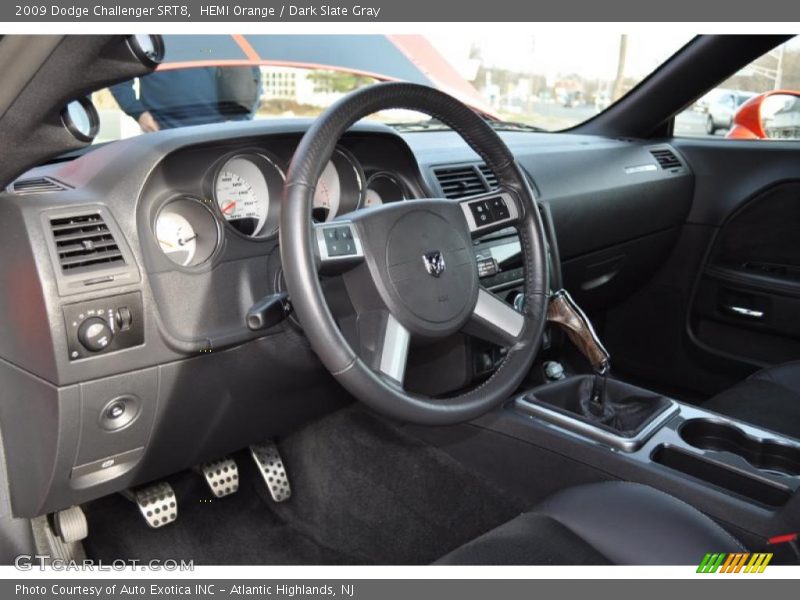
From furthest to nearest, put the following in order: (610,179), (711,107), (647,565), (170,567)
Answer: (711,107) → (610,179) → (170,567) → (647,565)

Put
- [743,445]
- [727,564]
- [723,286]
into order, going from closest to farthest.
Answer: [727,564]
[743,445]
[723,286]

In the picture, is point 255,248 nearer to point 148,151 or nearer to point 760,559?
point 148,151

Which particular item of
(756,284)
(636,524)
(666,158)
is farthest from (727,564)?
(666,158)

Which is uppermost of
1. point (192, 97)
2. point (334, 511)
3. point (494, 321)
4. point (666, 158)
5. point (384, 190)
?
point (192, 97)

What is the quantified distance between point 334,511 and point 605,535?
1.05 m

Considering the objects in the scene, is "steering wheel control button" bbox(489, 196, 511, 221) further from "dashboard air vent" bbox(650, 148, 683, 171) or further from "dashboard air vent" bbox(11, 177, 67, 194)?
"dashboard air vent" bbox(650, 148, 683, 171)

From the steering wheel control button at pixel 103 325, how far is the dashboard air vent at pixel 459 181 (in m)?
0.94

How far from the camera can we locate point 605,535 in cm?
140

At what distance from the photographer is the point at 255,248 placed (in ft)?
5.86

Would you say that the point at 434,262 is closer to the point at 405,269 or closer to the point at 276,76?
the point at 405,269

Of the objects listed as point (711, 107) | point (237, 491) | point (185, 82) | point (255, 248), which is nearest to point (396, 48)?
point (185, 82)

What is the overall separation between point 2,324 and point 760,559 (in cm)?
141

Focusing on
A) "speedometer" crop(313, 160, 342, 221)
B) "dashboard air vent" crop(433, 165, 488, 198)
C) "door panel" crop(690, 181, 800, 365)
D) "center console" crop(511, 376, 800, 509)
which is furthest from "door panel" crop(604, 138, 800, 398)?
"speedometer" crop(313, 160, 342, 221)

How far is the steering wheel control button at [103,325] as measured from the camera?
1520 mm
